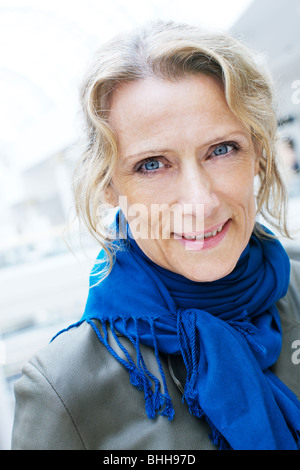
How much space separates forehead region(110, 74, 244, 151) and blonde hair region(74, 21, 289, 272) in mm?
22

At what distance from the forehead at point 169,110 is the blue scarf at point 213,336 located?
0.35 m

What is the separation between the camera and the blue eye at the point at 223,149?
90 cm

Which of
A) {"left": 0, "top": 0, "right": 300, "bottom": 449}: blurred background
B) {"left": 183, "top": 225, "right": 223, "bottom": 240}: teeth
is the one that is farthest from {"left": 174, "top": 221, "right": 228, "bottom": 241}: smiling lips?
{"left": 0, "top": 0, "right": 300, "bottom": 449}: blurred background

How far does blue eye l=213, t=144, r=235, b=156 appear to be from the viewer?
2.95 feet

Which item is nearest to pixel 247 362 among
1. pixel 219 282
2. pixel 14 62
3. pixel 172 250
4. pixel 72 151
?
pixel 219 282

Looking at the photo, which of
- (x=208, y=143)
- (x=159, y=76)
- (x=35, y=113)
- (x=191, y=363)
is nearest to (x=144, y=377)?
(x=191, y=363)

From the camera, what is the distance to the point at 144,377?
0.86 m

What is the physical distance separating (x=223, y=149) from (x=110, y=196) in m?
0.34

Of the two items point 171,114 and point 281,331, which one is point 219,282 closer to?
point 281,331

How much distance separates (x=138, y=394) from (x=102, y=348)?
0.49 feet

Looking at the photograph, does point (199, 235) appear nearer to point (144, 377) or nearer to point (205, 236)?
point (205, 236)

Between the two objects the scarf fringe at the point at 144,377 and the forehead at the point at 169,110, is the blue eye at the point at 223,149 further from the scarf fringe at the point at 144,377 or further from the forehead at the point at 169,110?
the scarf fringe at the point at 144,377

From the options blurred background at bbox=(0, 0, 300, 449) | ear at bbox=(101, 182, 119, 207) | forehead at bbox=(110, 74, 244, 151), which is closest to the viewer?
forehead at bbox=(110, 74, 244, 151)

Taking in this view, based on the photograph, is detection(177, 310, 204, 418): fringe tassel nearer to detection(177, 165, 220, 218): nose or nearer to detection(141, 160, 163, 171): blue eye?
detection(177, 165, 220, 218): nose
